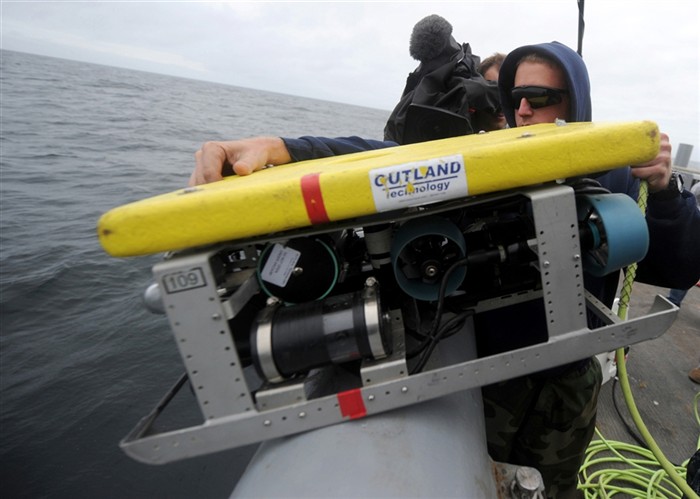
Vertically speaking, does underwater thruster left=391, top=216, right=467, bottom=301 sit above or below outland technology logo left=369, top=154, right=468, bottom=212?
below

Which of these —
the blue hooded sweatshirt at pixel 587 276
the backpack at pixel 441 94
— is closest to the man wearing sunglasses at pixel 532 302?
the blue hooded sweatshirt at pixel 587 276

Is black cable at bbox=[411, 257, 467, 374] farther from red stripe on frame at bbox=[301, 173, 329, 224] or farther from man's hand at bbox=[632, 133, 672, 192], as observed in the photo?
man's hand at bbox=[632, 133, 672, 192]

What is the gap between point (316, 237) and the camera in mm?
961

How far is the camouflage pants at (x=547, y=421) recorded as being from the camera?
1.51m

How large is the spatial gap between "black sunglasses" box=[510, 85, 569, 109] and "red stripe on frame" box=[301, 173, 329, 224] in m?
1.19

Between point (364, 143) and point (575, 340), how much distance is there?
1.33 m

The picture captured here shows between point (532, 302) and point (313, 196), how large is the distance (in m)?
1.11

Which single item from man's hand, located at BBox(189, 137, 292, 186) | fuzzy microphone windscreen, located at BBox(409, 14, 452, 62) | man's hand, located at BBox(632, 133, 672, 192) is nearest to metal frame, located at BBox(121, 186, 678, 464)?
man's hand, located at BBox(632, 133, 672, 192)

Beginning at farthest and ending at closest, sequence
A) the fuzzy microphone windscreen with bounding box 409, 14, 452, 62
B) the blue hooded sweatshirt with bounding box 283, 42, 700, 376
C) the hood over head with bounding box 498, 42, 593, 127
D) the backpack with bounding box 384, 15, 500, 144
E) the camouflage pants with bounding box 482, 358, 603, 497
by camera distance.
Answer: the fuzzy microphone windscreen with bounding box 409, 14, 452, 62 → the backpack with bounding box 384, 15, 500, 144 → the camouflage pants with bounding box 482, 358, 603, 497 → the hood over head with bounding box 498, 42, 593, 127 → the blue hooded sweatshirt with bounding box 283, 42, 700, 376

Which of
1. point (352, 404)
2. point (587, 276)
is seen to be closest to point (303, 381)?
point (352, 404)

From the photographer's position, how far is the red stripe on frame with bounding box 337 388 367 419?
812mm

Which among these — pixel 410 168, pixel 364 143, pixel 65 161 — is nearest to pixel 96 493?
pixel 364 143

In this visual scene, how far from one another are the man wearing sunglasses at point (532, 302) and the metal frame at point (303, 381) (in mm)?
499

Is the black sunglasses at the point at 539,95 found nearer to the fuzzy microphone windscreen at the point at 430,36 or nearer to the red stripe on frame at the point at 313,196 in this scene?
the red stripe on frame at the point at 313,196
